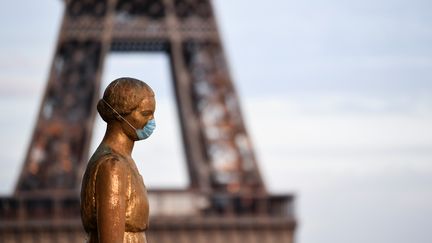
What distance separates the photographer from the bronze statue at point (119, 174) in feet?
21.9

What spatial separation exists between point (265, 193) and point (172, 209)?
321cm

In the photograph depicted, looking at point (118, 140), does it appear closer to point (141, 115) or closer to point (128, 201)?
point (141, 115)

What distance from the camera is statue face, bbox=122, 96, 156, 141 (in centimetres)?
693

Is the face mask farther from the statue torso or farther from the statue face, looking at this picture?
the statue torso

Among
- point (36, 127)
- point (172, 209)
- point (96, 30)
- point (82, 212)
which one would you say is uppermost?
point (96, 30)

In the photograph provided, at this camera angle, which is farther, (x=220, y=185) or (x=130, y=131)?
(x=220, y=185)

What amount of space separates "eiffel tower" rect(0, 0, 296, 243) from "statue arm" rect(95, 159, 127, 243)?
3897cm

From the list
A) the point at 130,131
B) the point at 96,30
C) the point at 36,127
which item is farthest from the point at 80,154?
the point at 130,131

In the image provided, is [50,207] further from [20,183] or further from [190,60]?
[190,60]

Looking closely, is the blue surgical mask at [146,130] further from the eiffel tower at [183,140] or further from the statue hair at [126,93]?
the eiffel tower at [183,140]

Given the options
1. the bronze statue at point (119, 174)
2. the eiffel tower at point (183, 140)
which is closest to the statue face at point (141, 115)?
the bronze statue at point (119, 174)

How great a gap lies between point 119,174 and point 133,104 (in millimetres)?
385

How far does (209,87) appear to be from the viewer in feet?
164

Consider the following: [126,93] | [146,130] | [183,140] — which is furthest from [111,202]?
[183,140]
